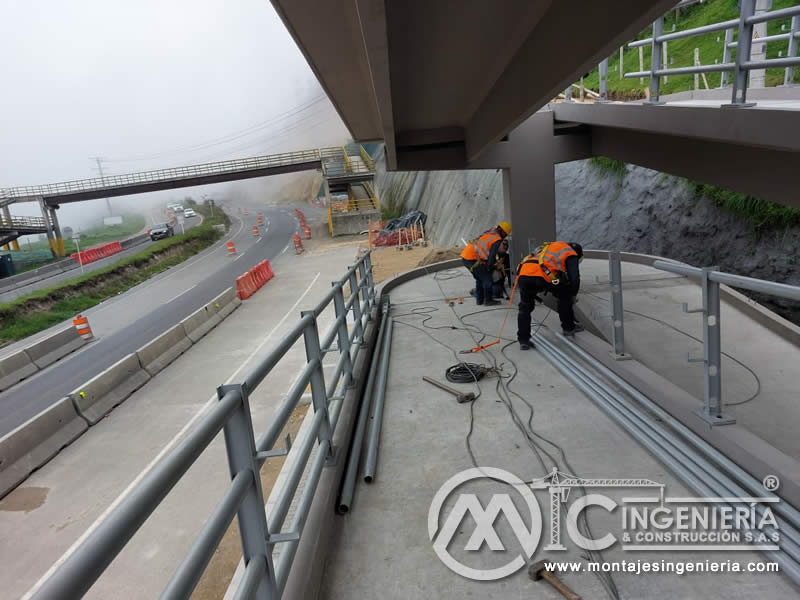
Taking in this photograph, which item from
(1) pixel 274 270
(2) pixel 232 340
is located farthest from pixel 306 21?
(1) pixel 274 270

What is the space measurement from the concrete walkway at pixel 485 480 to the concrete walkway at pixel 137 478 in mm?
3543

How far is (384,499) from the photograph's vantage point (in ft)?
12.9

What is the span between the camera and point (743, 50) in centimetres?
521

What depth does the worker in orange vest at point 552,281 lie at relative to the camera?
6.99 m

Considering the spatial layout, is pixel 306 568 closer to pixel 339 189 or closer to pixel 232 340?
pixel 232 340

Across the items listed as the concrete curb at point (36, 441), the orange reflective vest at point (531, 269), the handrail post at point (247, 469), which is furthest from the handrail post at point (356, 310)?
the concrete curb at point (36, 441)

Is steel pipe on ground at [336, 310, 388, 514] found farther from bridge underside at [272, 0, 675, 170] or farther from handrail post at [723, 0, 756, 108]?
handrail post at [723, 0, 756, 108]

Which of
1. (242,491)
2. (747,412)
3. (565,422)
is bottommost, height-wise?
(747,412)

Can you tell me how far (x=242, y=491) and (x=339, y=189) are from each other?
172 ft

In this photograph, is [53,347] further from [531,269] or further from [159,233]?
[159,233]

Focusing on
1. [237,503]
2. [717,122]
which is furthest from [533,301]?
[237,503]

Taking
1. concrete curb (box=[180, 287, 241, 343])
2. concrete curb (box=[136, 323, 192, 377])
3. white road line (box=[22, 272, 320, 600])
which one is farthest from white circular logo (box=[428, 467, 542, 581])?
concrete curb (box=[180, 287, 241, 343])

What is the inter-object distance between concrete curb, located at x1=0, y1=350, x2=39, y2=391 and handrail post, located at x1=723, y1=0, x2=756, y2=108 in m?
18.0

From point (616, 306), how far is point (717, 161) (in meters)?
3.03
